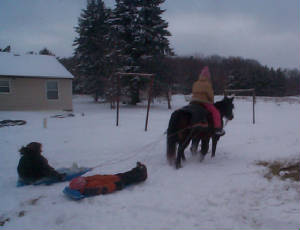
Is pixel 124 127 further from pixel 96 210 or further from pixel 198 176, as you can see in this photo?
pixel 96 210

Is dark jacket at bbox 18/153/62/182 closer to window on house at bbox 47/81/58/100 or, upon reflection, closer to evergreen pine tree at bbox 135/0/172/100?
window on house at bbox 47/81/58/100

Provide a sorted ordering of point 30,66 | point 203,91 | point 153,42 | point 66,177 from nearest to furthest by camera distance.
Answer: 1. point 66,177
2. point 203,91
3. point 30,66
4. point 153,42

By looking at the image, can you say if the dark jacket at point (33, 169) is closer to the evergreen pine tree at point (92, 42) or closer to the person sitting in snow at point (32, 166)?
the person sitting in snow at point (32, 166)

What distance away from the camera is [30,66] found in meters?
20.0

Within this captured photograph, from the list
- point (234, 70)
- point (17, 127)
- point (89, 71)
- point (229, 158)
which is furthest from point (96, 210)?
point (234, 70)

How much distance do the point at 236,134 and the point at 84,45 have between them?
25254 mm

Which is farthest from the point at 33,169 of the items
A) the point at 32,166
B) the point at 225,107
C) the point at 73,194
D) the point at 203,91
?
the point at 225,107

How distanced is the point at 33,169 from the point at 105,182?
5.48 ft

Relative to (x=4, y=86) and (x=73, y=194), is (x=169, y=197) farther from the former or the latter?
(x=4, y=86)

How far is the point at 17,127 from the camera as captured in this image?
39.5 ft

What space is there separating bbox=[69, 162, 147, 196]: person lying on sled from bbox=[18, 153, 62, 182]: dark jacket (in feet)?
3.03

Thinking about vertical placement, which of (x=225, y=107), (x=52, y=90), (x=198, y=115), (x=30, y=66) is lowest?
(x=198, y=115)

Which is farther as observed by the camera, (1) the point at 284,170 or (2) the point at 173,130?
(2) the point at 173,130

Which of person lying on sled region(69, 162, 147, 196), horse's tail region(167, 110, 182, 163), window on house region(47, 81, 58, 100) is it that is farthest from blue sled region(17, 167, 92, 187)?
window on house region(47, 81, 58, 100)
